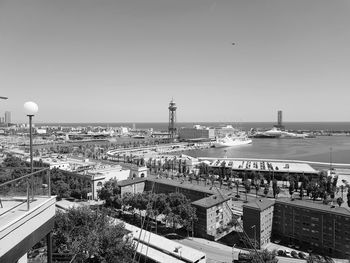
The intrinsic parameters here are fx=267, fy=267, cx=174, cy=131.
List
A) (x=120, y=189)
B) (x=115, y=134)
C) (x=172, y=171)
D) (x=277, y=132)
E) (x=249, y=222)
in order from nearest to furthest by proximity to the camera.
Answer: (x=249, y=222), (x=120, y=189), (x=172, y=171), (x=277, y=132), (x=115, y=134)

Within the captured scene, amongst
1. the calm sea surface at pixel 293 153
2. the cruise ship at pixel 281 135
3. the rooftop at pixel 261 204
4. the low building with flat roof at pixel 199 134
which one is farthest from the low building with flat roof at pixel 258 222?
the cruise ship at pixel 281 135

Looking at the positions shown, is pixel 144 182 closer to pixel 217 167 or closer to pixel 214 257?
pixel 214 257

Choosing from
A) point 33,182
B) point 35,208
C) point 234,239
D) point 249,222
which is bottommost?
point 234,239

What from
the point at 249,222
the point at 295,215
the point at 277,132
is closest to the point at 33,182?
the point at 249,222

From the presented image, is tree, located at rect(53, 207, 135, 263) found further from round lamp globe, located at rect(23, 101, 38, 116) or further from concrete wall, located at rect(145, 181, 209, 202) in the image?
concrete wall, located at rect(145, 181, 209, 202)

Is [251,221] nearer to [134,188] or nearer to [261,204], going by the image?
[261,204]

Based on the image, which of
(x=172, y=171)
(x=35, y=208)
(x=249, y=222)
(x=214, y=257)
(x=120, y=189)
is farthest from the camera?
(x=172, y=171)

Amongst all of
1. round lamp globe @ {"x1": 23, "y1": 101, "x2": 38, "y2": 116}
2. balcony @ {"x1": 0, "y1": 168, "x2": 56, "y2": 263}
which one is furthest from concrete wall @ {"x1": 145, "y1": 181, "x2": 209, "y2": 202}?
balcony @ {"x1": 0, "y1": 168, "x2": 56, "y2": 263}

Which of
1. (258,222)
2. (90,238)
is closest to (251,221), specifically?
(258,222)
